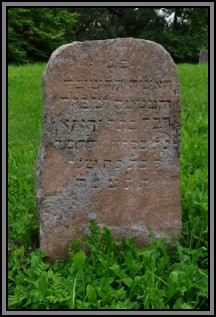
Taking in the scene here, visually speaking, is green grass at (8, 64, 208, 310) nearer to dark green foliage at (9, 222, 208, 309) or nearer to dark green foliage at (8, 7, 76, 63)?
dark green foliage at (9, 222, 208, 309)

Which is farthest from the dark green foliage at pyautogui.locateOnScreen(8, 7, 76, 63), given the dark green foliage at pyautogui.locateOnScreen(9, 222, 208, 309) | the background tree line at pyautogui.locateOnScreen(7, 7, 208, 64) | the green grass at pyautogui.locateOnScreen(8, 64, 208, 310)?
the dark green foliage at pyautogui.locateOnScreen(9, 222, 208, 309)

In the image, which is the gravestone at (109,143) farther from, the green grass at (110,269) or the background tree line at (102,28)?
the background tree line at (102,28)

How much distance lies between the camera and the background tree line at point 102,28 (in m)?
18.1

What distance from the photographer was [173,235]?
384 cm

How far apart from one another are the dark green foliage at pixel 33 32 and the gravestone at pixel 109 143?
47.1 ft

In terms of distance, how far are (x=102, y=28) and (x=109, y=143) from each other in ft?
82.4

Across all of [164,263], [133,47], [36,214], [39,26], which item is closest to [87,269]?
[164,263]

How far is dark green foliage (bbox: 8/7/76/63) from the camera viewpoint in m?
17.7

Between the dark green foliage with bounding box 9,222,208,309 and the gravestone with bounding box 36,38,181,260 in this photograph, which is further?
the gravestone with bounding box 36,38,181,260

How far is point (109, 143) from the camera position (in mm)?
3631

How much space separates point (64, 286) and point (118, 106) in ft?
3.91

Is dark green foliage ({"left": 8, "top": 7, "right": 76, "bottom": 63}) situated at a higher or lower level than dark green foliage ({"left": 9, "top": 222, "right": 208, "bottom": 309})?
higher

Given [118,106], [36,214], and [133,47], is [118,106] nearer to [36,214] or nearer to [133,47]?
[133,47]

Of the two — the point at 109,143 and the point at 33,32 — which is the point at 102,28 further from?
the point at 109,143
